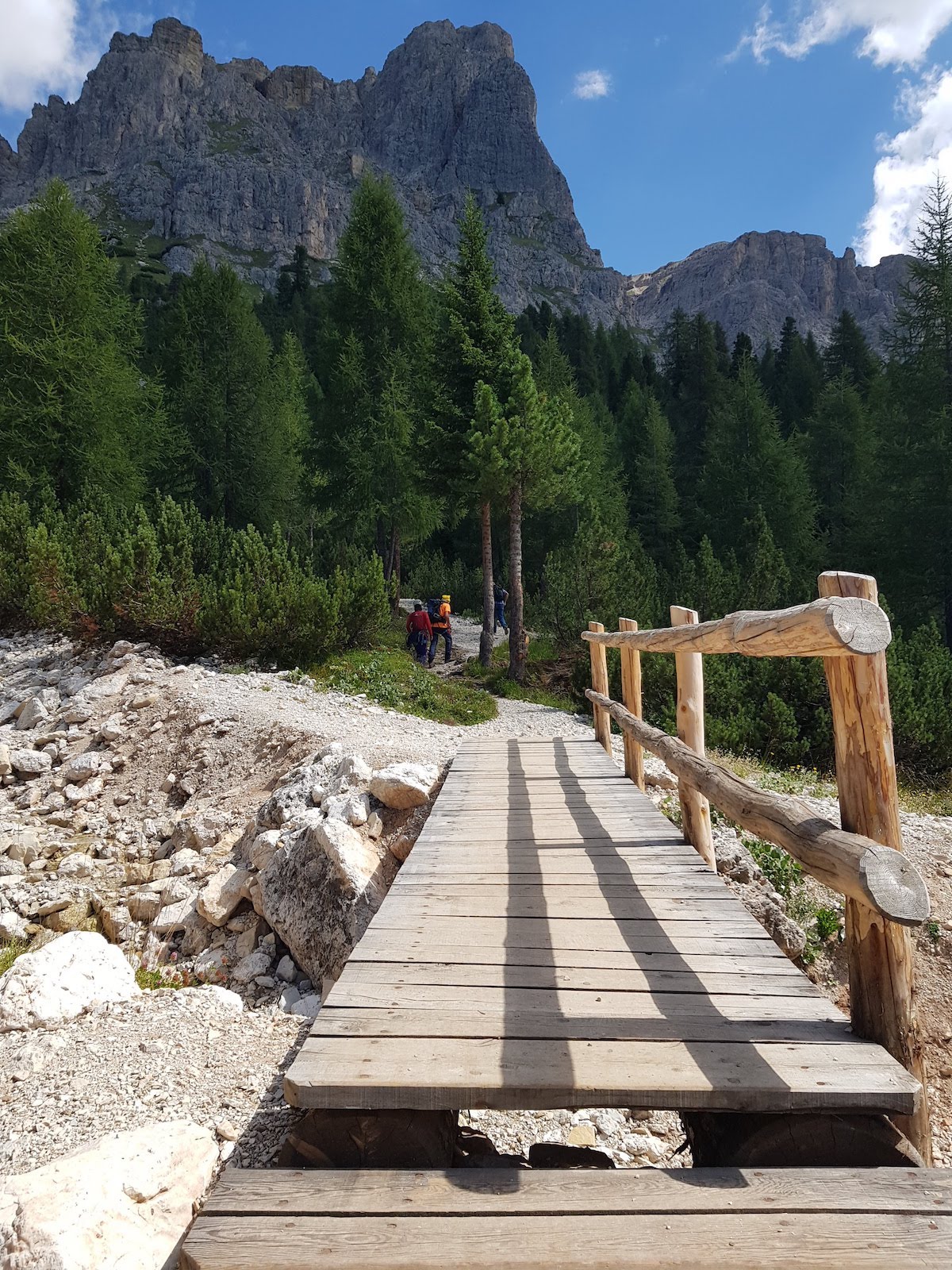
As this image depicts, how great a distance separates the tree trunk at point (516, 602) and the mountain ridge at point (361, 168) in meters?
105

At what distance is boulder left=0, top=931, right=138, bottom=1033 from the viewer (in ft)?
11.5

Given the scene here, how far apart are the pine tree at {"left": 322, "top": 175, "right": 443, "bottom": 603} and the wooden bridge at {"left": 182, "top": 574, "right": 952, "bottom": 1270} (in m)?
16.6

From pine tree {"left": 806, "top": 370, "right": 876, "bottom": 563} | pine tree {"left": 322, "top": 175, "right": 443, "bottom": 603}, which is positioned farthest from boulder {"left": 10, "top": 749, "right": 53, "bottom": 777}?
pine tree {"left": 806, "top": 370, "right": 876, "bottom": 563}

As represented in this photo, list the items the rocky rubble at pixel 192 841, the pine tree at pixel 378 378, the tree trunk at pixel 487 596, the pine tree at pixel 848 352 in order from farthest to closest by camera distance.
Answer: the pine tree at pixel 848 352, the pine tree at pixel 378 378, the tree trunk at pixel 487 596, the rocky rubble at pixel 192 841

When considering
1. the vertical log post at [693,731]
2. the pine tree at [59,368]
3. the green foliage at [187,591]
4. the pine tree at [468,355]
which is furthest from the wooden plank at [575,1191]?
the pine tree at [59,368]

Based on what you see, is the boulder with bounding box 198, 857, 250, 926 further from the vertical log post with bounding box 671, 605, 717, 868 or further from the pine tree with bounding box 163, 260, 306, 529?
the pine tree with bounding box 163, 260, 306, 529

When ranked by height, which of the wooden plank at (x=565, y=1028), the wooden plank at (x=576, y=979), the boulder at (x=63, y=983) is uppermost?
the wooden plank at (x=565, y=1028)

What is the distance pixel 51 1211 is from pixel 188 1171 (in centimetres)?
39

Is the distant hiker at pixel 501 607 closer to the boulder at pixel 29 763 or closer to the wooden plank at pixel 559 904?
the boulder at pixel 29 763

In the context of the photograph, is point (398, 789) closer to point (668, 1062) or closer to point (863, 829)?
point (668, 1062)

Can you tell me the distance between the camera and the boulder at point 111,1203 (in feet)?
5.85

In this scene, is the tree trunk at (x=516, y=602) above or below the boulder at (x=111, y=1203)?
above

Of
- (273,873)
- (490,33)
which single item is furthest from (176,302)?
(490,33)

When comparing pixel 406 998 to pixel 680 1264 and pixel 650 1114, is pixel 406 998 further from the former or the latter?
pixel 650 1114
